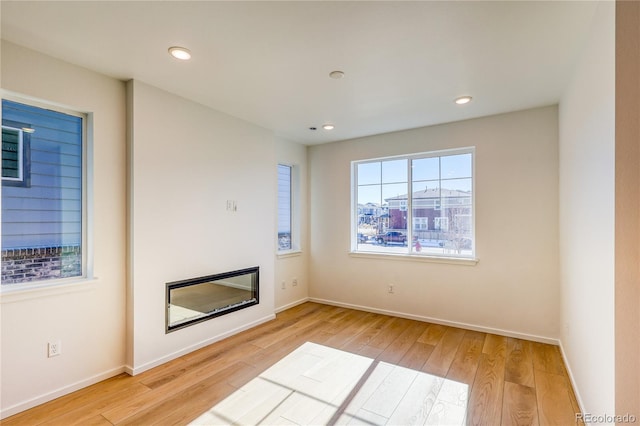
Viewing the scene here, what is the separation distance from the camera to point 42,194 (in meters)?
2.33

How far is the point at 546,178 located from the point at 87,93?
14.5ft

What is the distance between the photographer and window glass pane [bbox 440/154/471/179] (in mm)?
3764

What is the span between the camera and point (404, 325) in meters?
3.83

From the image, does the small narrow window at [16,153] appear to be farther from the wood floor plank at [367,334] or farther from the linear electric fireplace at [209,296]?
the wood floor plank at [367,334]

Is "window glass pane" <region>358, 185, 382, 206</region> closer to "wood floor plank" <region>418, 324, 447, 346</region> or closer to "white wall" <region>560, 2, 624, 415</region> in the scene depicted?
"wood floor plank" <region>418, 324, 447, 346</region>

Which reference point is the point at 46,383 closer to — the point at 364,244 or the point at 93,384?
the point at 93,384

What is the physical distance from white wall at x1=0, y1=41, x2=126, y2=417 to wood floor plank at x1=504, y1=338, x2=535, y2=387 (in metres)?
3.38

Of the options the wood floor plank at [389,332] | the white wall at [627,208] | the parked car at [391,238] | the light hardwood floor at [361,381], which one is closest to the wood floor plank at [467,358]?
the light hardwood floor at [361,381]

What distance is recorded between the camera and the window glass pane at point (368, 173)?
4.48 m

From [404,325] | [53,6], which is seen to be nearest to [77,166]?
[53,6]

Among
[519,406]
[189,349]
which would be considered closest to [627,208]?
[519,406]

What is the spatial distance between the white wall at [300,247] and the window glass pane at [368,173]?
0.92m

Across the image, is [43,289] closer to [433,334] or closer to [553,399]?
[433,334]

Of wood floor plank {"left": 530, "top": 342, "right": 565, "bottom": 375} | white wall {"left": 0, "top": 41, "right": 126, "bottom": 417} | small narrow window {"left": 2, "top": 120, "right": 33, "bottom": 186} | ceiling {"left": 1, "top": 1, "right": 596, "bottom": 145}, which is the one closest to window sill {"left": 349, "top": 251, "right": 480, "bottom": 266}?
wood floor plank {"left": 530, "top": 342, "right": 565, "bottom": 375}
